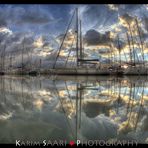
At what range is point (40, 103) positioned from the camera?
613 cm

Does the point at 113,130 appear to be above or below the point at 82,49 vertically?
below

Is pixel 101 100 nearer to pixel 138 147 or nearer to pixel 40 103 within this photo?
pixel 40 103

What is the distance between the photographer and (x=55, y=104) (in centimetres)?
601

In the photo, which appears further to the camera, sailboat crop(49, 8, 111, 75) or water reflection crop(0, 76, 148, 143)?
sailboat crop(49, 8, 111, 75)

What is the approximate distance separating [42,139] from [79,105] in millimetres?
2464

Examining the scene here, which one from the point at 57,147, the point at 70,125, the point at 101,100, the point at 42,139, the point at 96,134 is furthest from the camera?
the point at 101,100

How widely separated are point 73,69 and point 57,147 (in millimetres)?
20346

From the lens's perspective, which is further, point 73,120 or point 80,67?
point 80,67

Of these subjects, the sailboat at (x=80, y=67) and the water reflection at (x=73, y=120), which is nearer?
the water reflection at (x=73, y=120)

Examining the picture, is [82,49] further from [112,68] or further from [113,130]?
[113,130]

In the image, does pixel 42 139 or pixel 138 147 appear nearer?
pixel 138 147

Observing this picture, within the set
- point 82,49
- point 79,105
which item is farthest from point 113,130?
point 82,49
